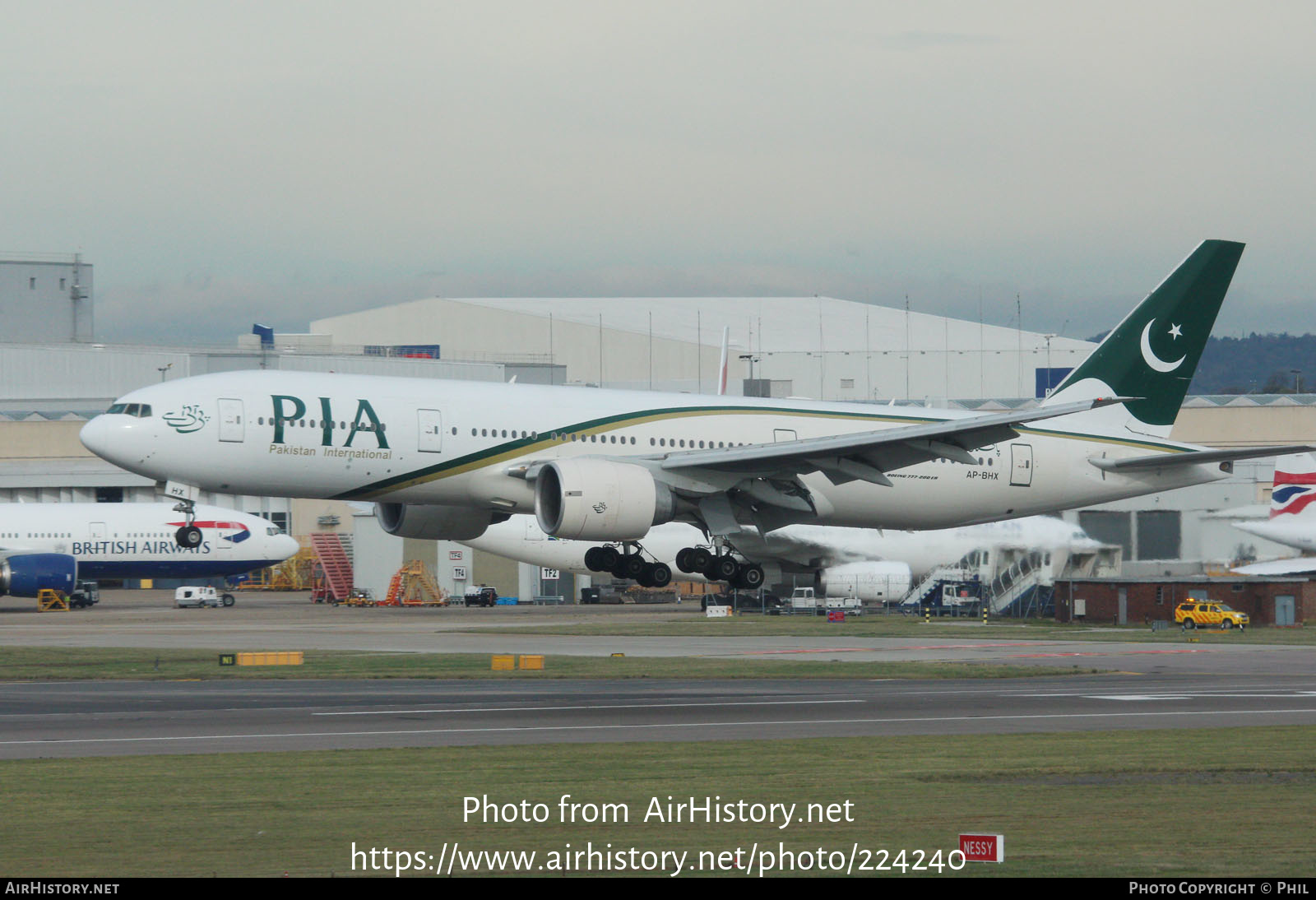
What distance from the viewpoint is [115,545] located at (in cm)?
9300

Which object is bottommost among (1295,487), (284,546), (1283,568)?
(1283,568)

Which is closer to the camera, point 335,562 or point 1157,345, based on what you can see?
point 1157,345

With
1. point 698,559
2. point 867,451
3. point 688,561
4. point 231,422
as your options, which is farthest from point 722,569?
point 231,422

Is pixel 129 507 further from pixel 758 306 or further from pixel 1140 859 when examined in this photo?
pixel 1140 859

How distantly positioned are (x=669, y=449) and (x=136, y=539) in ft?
190

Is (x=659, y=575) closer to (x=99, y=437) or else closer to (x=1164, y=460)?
(x=99, y=437)

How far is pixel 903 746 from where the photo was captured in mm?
24109

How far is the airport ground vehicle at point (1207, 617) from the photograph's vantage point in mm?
63125

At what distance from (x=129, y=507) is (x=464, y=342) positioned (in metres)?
52.5

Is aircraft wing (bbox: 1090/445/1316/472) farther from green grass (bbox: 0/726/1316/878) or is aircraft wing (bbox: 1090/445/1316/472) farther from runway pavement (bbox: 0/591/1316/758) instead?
green grass (bbox: 0/726/1316/878)

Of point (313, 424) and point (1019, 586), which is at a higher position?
point (313, 424)

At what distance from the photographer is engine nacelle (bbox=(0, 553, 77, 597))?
8662cm

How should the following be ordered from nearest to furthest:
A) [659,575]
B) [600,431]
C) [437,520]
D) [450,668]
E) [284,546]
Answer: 1. [450,668]
2. [600,431]
3. [659,575]
4. [437,520]
5. [284,546]

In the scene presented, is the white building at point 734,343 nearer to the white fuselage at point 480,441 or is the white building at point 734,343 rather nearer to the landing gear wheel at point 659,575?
the white fuselage at point 480,441
